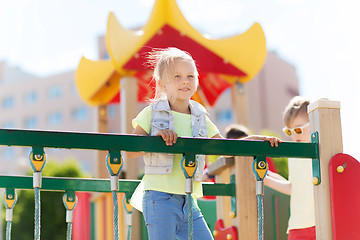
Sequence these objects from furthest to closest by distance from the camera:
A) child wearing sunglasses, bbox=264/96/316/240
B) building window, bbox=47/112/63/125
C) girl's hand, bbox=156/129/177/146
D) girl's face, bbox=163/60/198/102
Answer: building window, bbox=47/112/63/125 < child wearing sunglasses, bbox=264/96/316/240 < girl's face, bbox=163/60/198/102 < girl's hand, bbox=156/129/177/146

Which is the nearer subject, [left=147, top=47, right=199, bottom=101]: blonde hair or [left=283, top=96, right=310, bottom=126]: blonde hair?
[left=147, top=47, right=199, bottom=101]: blonde hair

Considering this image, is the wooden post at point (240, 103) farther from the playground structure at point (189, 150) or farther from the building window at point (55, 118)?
the building window at point (55, 118)

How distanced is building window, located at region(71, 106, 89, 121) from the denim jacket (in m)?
36.7

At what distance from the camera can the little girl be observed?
2.68 meters

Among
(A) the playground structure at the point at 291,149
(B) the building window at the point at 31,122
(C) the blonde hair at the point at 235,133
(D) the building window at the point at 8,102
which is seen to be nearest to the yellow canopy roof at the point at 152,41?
(C) the blonde hair at the point at 235,133

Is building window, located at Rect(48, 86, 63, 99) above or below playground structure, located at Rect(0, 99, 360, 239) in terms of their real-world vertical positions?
above

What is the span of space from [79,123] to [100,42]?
22.5 feet

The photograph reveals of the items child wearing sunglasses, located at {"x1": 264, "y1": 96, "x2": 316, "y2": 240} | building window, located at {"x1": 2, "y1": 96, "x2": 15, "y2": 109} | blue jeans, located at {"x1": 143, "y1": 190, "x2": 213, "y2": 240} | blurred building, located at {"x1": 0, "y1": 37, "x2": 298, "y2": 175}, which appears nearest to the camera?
blue jeans, located at {"x1": 143, "y1": 190, "x2": 213, "y2": 240}

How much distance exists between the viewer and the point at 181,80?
2838 millimetres

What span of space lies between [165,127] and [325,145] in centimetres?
76

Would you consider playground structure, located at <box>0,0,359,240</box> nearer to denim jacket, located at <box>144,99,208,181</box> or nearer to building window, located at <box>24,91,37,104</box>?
denim jacket, located at <box>144,99,208,181</box>

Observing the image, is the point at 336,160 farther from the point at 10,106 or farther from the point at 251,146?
the point at 10,106

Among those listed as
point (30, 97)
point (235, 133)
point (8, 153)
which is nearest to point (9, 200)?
point (235, 133)

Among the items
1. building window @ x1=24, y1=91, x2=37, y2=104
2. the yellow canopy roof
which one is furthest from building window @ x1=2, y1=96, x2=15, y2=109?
the yellow canopy roof
